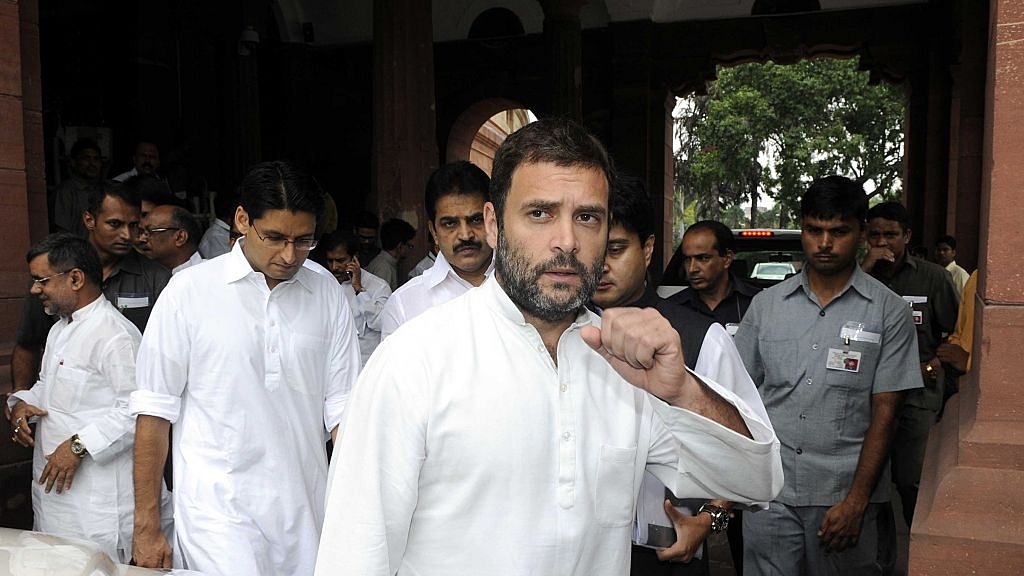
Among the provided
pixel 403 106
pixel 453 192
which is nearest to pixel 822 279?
pixel 453 192

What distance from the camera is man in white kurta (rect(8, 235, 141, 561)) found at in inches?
149

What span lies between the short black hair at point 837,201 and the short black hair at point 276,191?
2098 mm

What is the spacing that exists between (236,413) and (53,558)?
76 cm

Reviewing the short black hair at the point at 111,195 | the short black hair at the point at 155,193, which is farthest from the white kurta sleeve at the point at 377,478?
the short black hair at the point at 155,193

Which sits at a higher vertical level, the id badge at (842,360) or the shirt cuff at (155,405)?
the id badge at (842,360)

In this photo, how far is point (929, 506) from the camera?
2898 mm

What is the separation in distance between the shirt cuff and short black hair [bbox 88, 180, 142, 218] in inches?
74.6

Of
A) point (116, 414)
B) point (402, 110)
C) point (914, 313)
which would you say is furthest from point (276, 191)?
point (402, 110)

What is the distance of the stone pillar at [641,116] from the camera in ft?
49.1

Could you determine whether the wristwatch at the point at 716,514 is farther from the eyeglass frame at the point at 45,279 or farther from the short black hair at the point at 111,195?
the short black hair at the point at 111,195

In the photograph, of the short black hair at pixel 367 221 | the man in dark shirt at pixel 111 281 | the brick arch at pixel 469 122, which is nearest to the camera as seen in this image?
the man in dark shirt at pixel 111 281

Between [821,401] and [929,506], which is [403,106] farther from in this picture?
[929,506]

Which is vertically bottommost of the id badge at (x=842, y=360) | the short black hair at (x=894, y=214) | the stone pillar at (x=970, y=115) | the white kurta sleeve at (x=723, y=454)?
the id badge at (x=842, y=360)

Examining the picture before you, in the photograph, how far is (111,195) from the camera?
475cm
